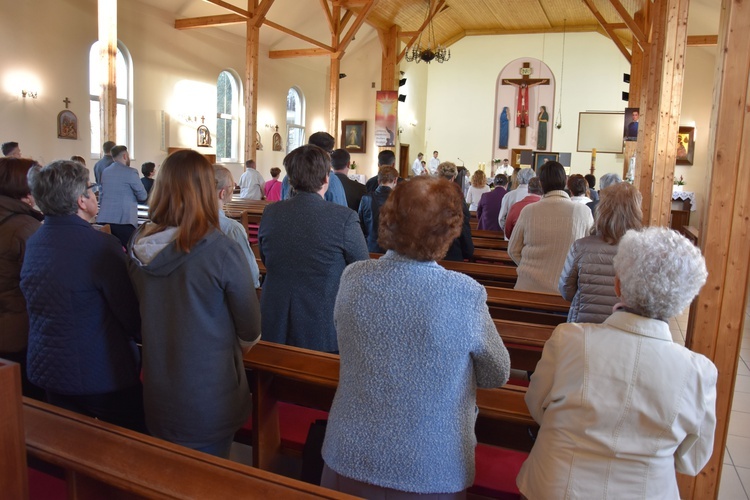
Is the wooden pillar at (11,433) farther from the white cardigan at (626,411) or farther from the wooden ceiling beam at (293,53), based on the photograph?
the wooden ceiling beam at (293,53)

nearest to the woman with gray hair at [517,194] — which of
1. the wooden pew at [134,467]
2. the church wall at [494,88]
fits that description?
the wooden pew at [134,467]

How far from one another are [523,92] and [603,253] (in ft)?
56.0

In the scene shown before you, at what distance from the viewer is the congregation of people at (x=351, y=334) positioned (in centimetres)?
136

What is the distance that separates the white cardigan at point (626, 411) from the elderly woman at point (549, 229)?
209cm

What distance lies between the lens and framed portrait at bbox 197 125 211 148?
1287 centimetres

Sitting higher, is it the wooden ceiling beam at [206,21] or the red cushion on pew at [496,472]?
the wooden ceiling beam at [206,21]

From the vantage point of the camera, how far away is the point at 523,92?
18.7 m

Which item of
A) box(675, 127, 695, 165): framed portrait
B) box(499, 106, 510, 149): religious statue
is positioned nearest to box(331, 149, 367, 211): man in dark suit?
box(675, 127, 695, 165): framed portrait

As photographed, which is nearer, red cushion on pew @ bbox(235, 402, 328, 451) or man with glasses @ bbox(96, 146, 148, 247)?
red cushion on pew @ bbox(235, 402, 328, 451)

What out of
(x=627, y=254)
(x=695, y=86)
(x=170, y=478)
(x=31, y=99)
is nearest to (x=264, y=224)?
(x=170, y=478)

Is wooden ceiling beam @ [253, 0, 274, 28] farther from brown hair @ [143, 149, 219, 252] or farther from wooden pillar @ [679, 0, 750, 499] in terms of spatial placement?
brown hair @ [143, 149, 219, 252]

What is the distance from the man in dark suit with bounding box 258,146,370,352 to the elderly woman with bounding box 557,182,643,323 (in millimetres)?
982

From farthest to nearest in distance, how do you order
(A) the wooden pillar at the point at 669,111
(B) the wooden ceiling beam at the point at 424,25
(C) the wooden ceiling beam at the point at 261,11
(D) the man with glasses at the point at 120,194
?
(B) the wooden ceiling beam at the point at 424,25 < (C) the wooden ceiling beam at the point at 261,11 < (A) the wooden pillar at the point at 669,111 < (D) the man with glasses at the point at 120,194

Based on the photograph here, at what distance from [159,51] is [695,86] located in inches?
436
